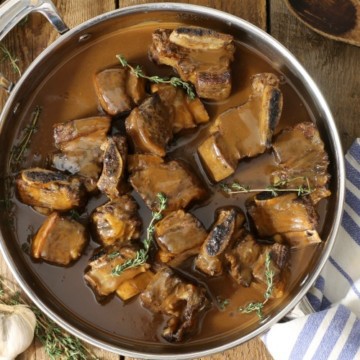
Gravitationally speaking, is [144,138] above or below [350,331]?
above

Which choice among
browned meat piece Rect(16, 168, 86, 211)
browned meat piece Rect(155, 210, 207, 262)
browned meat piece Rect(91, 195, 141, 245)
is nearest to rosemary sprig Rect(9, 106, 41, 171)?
browned meat piece Rect(16, 168, 86, 211)

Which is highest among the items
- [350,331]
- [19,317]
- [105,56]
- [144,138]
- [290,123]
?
[105,56]

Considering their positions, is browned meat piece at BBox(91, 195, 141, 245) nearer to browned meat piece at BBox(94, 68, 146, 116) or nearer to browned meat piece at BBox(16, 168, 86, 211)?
browned meat piece at BBox(16, 168, 86, 211)

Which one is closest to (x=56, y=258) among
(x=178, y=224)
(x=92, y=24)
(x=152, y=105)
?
(x=178, y=224)

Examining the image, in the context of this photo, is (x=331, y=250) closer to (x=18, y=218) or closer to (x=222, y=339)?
(x=222, y=339)

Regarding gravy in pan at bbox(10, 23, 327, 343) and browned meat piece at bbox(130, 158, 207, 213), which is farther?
gravy in pan at bbox(10, 23, 327, 343)

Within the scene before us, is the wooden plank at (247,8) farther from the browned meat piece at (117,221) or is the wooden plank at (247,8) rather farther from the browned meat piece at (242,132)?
the browned meat piece at (117,221)

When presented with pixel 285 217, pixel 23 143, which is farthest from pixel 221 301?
pixel 23 143
